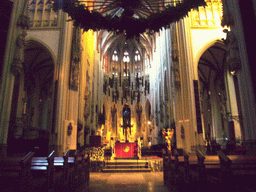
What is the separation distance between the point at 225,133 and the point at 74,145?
12.8m

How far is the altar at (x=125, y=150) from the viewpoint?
14727mm

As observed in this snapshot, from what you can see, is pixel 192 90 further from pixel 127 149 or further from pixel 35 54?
pixel 35 54

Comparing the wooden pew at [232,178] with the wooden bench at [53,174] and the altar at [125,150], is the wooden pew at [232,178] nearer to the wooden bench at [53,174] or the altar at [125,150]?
the wooden bench at [53,174]

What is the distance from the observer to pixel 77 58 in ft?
44.3

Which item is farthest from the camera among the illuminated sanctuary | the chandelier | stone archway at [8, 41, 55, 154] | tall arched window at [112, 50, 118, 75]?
tall arched window at [112, 50, 118, 75]

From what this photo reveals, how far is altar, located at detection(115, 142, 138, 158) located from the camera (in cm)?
1473

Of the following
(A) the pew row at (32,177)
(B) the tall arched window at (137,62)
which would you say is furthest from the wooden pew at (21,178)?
(B) the tall arched window at (137,62)

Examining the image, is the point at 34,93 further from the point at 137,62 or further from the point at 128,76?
the point at 137,62

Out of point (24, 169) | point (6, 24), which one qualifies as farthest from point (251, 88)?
point (6, 24)

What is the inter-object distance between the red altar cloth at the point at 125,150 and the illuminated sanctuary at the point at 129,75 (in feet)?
0.23

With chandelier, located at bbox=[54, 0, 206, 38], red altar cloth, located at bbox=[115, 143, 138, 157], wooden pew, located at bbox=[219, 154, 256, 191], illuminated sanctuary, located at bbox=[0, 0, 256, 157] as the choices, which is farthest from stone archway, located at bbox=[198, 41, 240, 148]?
wooden pew, located at bbox=[219, 154, 256, 191]

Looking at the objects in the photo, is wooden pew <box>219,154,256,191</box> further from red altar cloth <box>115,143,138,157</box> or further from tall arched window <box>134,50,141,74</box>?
tall arched window <box>134,50,141,74</box>

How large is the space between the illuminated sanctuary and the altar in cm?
7

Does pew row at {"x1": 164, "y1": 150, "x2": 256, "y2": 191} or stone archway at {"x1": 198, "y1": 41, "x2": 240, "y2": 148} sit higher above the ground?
stone archway at {"x1": 198, "y1": 41, "x2": 240, "y2": 148}
